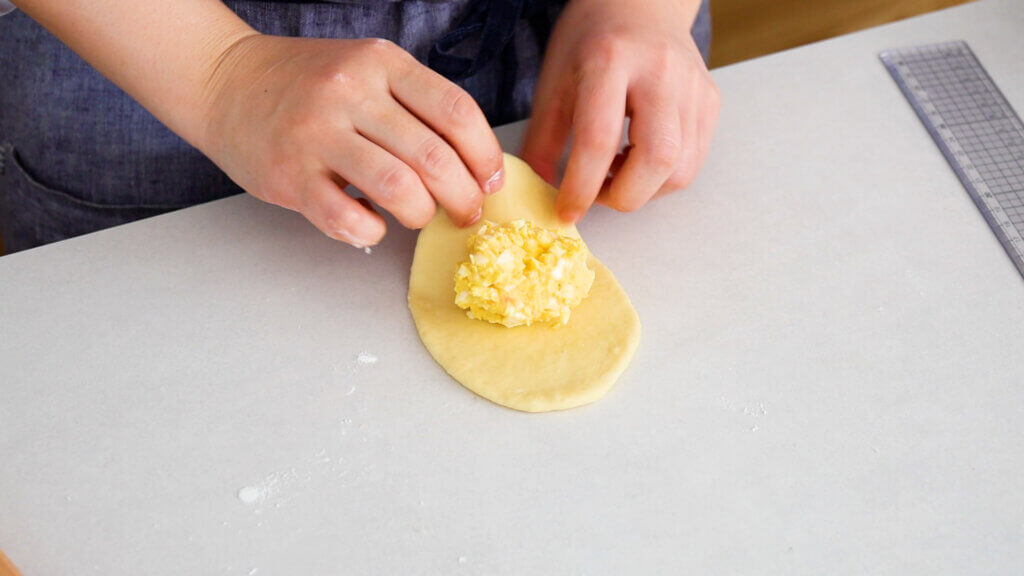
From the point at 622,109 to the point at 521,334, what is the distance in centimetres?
24

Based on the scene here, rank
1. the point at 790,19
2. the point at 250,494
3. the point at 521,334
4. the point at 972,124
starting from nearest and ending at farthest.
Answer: the point at 250,494
the point at 521,334
the point at 972,124
the point at 790,19

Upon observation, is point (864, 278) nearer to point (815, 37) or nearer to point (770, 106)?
point (770, 106)

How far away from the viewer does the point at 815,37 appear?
169 cm

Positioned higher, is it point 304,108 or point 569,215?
point 304,108

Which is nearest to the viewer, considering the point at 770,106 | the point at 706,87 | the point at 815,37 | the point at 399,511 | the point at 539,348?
the point at 399,511

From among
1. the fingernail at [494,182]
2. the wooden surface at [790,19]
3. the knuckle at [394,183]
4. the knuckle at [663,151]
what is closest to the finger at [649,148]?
the knuckle at [663,151]

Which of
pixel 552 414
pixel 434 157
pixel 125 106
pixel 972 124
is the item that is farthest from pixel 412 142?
pixel 972 124

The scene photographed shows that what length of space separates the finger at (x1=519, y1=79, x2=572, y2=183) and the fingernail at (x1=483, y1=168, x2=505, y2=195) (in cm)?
11

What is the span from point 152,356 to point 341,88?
298mm

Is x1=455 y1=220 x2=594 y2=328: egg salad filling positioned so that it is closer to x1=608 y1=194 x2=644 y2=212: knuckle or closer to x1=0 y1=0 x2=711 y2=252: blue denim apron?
x1=608 y1=194 x2=644 y2=212: knuckle

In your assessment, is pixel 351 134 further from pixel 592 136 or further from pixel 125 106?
pixel 125 106

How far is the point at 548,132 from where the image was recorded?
36.7 inches

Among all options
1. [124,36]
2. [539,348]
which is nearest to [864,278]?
[539,348]

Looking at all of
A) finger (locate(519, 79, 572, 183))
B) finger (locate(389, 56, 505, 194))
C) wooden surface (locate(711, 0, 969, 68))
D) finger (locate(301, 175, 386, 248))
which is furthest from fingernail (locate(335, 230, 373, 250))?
wooden surface (locate(711, 0, 969, 68))
